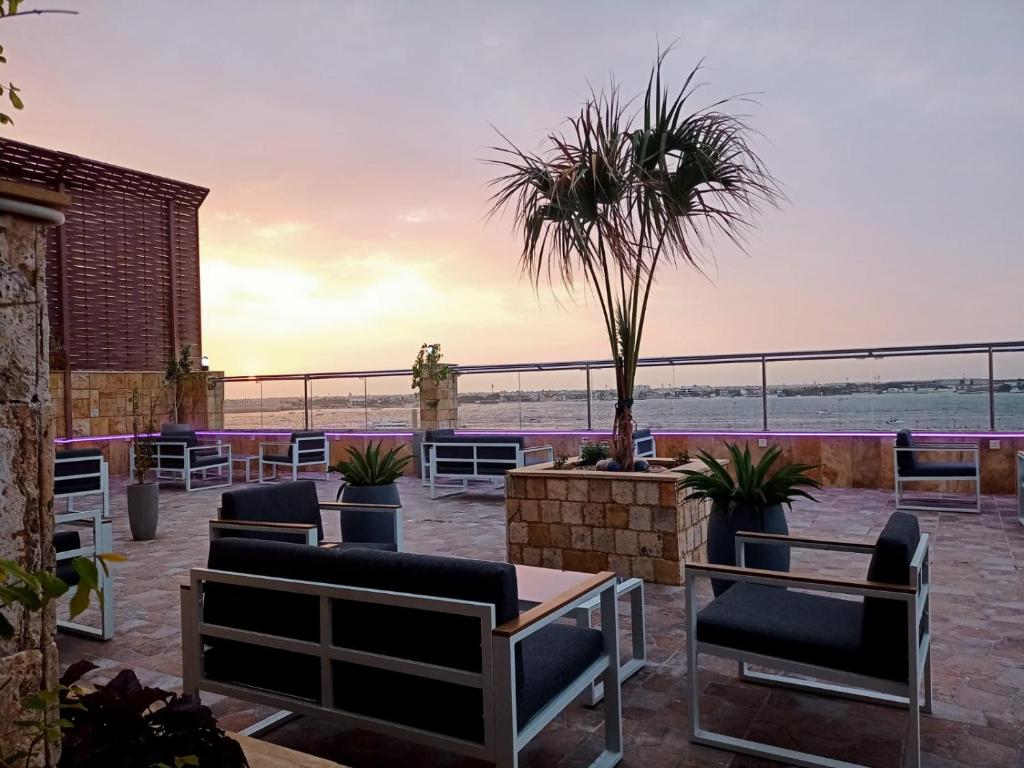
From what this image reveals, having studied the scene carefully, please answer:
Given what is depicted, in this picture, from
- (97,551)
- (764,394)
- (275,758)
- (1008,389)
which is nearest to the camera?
(275,758)

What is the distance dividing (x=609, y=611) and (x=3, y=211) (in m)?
1.97

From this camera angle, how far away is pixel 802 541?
9.05 feet

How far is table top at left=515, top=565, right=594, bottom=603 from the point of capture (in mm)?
2738

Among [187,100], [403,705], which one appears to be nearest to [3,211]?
[403,705]

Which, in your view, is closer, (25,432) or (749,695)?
(25,432)

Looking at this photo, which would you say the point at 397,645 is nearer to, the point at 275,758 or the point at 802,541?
the point at 275,758

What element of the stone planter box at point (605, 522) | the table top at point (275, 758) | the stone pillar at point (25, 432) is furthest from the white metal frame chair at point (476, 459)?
the stone pillar at point (25, 432)

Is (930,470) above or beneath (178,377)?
beneath

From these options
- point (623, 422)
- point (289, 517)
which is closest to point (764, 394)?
point (623, 422)

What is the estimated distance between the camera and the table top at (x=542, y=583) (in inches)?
108

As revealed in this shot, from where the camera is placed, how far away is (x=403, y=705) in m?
1.92

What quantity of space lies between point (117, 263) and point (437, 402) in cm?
736

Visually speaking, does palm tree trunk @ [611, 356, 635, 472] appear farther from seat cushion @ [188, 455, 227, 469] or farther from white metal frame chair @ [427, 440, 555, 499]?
seat cushion @ [188, 455, 227, 469]

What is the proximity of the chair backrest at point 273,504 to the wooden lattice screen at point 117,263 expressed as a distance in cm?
921
